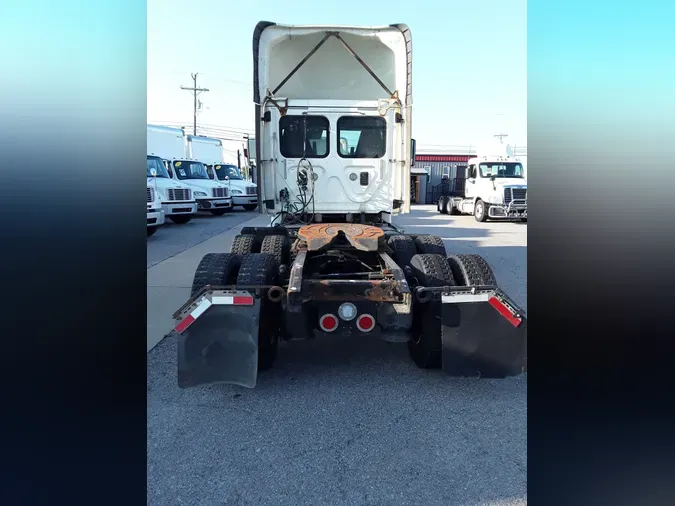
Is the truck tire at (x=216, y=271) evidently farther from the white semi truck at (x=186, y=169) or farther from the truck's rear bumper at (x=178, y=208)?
the white semi truck at (x=186, y=169)

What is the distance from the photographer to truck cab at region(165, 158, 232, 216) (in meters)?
18.6

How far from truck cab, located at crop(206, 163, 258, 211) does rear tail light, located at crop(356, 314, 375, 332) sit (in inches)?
751

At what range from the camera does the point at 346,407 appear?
3.50m

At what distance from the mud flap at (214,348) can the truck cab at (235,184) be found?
1901 centimetres

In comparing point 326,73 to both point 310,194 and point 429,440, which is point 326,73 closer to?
point 310,194

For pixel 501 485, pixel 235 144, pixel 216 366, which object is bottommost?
pixel 501 485

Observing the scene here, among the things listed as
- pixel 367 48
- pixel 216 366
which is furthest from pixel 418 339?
pixel 367 48

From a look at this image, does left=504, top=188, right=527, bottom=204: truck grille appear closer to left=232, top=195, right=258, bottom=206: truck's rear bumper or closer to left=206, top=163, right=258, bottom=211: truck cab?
left=206, top=163, right=258, bottom=211: truck cab

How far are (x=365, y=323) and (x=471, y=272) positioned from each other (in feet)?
3.71

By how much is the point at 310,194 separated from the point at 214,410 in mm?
3764

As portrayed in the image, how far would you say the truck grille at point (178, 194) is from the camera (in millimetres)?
15486

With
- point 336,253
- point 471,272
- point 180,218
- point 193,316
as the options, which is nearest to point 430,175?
point 180,218

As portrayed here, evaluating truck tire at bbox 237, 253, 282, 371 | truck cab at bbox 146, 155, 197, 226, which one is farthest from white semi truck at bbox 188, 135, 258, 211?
truck tire at bbox 237, 253, 282, 371
